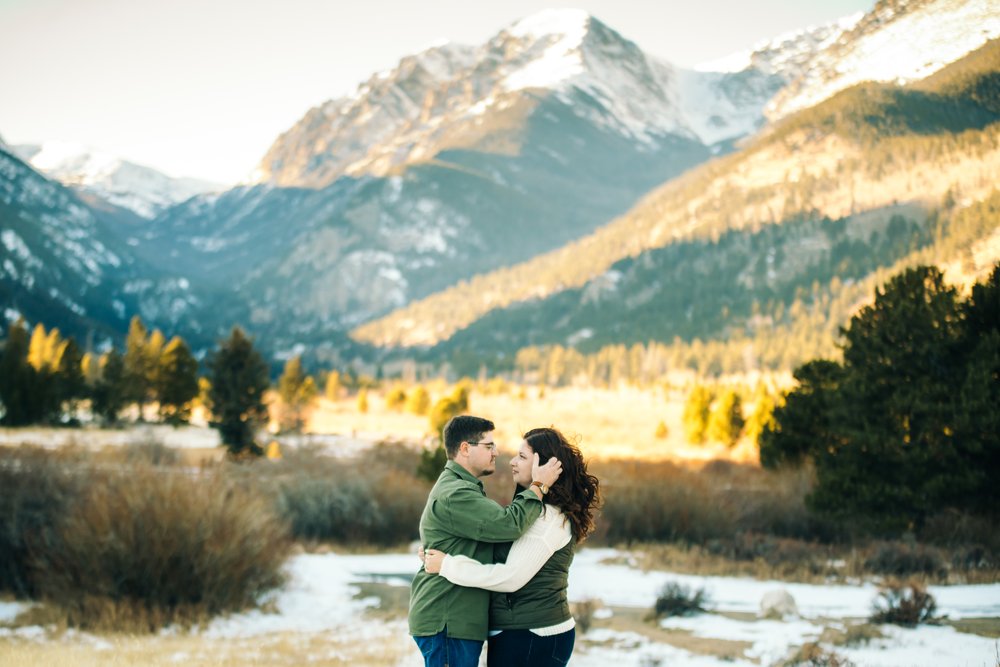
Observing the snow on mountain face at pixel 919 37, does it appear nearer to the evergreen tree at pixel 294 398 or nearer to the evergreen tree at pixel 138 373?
the evergreen tree at pixel 294 398

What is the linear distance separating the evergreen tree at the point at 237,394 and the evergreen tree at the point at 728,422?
23570 mm

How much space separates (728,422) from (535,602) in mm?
41181

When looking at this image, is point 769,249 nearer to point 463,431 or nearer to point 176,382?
point 176,382

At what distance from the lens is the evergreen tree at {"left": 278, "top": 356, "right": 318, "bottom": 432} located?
57.2m

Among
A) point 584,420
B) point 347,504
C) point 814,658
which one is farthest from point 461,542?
point 584,420

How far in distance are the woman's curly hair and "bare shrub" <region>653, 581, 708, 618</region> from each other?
985cm

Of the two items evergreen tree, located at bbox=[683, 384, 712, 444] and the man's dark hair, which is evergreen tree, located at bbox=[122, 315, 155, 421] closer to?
evergreen tree, located at bbox=[683, 384, 712, 444]

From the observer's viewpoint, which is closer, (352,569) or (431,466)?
(352,569)

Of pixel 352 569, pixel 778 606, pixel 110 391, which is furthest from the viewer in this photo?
pixel 110 391

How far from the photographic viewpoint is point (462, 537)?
13.8ft

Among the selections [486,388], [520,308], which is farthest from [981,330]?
[520,308]

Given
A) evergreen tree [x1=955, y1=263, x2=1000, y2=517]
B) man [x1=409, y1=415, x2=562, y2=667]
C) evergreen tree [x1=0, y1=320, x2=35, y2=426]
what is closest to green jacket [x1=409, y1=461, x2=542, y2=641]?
man [x1=409, y1=415, x2=562, y2=667]

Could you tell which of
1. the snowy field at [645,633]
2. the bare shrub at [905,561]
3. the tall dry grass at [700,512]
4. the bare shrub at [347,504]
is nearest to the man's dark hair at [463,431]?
the snowy field at [645,633]

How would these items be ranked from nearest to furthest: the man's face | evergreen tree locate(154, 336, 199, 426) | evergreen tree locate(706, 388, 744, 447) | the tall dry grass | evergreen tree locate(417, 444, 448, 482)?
1. the man's face
2. the tall dry grass
3. evergreen tree locate(417, 444, 448, 482)
4. evergreen tree locate(706, 388, 744, 447)
5. evergreen tree locate(154, 336, 199, 426)
